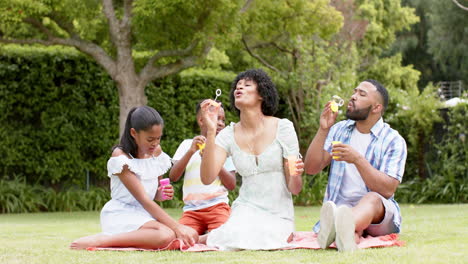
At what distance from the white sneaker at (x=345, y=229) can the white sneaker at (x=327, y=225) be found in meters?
0.04

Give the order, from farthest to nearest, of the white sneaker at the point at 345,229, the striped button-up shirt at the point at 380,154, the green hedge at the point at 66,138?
the green hedge at the point at 66,138
the striped button-up shirt at the point at 380,154
the white sneaker at the point at 345,229

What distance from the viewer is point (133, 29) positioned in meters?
11.8

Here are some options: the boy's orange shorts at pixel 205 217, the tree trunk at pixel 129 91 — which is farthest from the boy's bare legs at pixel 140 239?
the tree trunk at pixel 129 91

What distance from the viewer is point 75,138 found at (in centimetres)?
1288

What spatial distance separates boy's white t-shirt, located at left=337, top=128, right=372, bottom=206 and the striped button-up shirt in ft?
0.11

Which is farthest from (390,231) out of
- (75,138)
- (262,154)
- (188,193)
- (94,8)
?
(75,138)

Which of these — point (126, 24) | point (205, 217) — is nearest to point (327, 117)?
point (205, 217)

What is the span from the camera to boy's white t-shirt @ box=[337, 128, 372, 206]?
18.4 ft

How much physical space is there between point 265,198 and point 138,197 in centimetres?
93

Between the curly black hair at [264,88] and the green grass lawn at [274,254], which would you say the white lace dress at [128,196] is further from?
the curly black hair at [264,88]

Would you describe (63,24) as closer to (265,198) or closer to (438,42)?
(265,198)

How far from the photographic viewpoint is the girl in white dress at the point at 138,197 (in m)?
5.24

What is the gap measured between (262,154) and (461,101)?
29.8 ft

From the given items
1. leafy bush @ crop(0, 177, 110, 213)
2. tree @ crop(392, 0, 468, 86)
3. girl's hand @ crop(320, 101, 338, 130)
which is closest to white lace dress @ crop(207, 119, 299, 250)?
girl's hand @ crop(320, 101, 338, 130)
